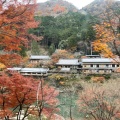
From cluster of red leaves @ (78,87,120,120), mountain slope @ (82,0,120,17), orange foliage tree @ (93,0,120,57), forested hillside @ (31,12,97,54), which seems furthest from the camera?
forested hillside @ (31,12,97,54)

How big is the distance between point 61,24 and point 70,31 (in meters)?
5.53

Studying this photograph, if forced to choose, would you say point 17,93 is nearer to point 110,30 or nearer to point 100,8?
point 110,30

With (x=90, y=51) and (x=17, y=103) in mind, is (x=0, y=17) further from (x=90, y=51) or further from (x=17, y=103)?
(x=90, y=51)

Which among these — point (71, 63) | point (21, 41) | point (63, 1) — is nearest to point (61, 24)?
point (71, 63)

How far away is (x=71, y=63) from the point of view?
29453 mm

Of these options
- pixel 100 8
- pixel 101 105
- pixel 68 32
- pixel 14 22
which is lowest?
pixel 101 105

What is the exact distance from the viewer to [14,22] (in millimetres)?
7270

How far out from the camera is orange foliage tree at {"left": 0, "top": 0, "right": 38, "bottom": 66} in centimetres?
710

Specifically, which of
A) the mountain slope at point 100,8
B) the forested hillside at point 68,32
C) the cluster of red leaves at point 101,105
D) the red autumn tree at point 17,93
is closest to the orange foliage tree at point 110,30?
the mountain slope at point 100,8

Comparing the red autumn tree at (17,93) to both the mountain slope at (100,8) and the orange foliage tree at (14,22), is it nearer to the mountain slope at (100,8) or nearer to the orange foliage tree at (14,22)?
the orange foliage tree at (14,22)

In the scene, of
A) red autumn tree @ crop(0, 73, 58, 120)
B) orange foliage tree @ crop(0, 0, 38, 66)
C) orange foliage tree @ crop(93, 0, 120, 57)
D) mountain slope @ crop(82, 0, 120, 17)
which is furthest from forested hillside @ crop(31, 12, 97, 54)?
orange foliage tree @ crop(93, 0, 120, 57)

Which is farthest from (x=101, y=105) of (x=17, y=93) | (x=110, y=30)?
(x=17, y=93)

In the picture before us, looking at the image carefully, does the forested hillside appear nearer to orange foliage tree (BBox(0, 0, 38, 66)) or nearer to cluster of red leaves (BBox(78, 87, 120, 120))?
cluster of red leaves (BBox(78, 87, 120, 120))

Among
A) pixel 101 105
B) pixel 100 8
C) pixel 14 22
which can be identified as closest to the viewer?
pixel 101 105
